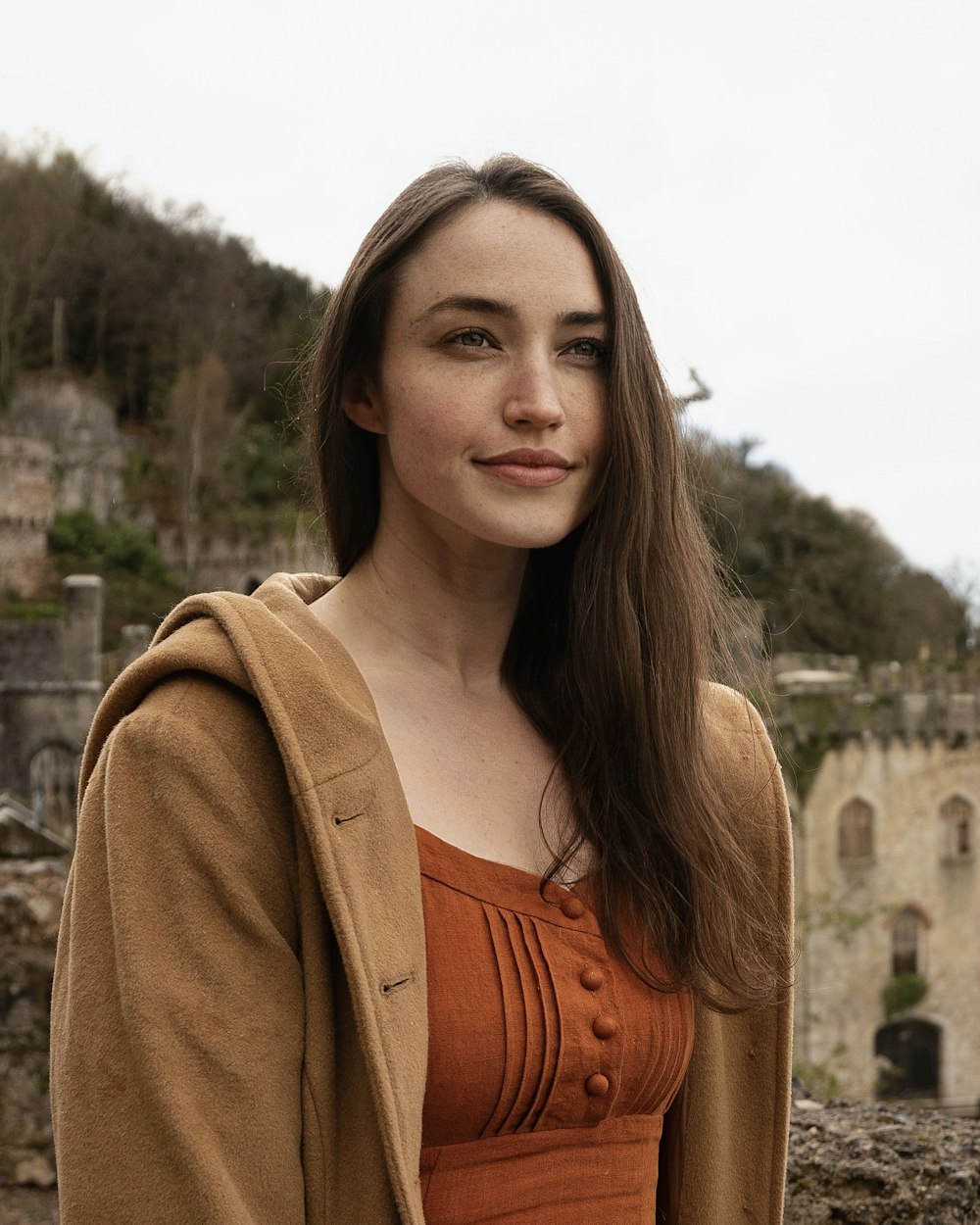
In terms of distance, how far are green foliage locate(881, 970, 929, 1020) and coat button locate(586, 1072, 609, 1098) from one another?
70.2 feet

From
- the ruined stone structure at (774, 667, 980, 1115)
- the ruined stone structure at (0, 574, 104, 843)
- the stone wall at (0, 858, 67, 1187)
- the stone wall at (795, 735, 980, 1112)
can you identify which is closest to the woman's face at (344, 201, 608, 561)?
the stone wall at (0, 858, 67, 1187)

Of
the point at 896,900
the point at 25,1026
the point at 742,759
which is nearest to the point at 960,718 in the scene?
the point at 896,900

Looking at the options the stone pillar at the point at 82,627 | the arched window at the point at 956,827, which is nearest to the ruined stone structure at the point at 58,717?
the stone pillar at the point at 82,627

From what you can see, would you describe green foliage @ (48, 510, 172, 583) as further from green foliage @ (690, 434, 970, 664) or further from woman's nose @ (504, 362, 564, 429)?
woman's nose @ (504, 362, 564, 429)

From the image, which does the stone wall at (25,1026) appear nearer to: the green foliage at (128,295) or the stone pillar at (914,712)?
the stone pillar at (914,712)

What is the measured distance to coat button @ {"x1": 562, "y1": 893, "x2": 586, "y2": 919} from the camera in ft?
5.92

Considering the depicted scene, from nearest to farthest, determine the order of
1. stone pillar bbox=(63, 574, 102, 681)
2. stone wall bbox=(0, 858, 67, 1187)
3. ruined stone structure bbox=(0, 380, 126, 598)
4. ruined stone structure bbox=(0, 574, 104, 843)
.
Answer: stone wall bbox=(0, 858, 67, 1187) < ruined stone structure bbox=(0, 574, 104, 843) < stone pillar bbox=(63, 574, 102, 681) < ruined stone structure bbox=(0, 380, 126, 598)

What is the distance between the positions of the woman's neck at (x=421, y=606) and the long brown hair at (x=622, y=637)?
0.10 metres

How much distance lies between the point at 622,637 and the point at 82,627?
2069cm

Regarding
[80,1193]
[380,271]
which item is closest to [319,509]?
[380,271]

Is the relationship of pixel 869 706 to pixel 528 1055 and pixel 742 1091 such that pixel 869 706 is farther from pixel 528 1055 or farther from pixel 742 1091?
pixel 528 1055

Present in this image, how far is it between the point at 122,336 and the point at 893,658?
21.2 m

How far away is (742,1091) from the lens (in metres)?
2.08

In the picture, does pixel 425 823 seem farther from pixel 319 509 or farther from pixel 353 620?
pixel 319 509
